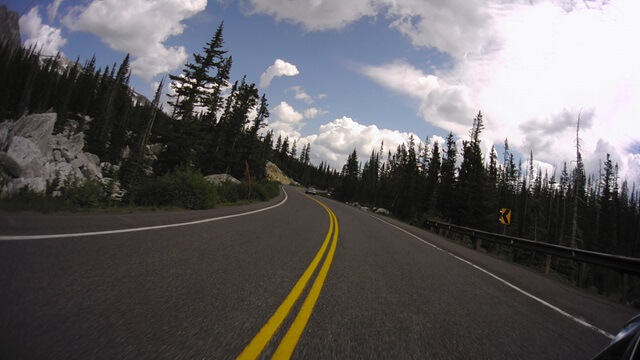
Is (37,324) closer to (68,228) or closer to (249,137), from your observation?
(68,228)

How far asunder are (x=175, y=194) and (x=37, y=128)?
2861 cm

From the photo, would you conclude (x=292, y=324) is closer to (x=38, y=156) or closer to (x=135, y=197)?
(x=135, y=197)

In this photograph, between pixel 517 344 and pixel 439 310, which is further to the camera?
pixel 439 310

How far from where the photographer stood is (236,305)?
12.1ft

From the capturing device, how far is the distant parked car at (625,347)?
1540 millimetres

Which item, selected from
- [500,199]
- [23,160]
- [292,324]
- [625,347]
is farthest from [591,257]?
[500,199]

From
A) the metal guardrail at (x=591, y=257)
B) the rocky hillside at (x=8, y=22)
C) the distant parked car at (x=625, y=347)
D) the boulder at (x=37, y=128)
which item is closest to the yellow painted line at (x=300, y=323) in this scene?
the distant parked car at (x=625, y=347)

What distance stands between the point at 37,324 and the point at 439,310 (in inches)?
179

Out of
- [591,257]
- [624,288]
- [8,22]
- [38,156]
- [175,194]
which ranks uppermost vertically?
[8,22]

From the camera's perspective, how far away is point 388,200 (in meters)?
75.8

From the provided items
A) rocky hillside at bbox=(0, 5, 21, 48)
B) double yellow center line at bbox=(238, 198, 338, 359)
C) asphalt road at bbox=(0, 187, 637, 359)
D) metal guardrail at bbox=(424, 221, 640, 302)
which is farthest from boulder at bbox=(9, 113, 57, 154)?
metal guardrail at bbox=(424, 221, 640, 302)

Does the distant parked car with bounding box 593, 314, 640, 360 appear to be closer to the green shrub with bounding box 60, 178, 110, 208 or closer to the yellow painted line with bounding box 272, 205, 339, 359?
the yellow painted line with bounding box 272, 205, 339, 359

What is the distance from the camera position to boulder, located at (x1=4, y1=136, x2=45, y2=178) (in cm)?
2211

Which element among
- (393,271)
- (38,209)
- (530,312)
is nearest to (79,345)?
(393,271)
